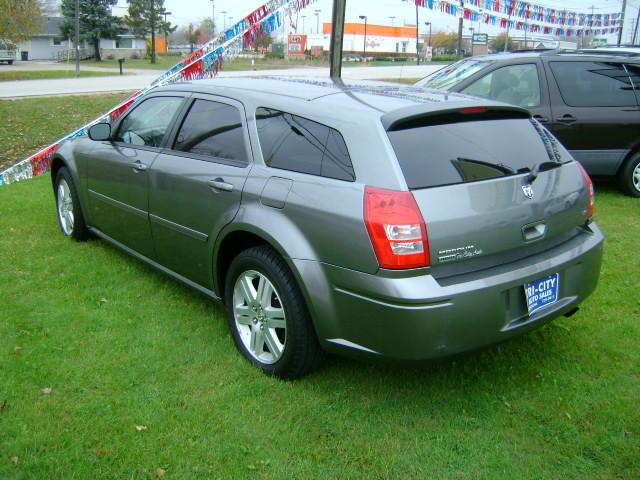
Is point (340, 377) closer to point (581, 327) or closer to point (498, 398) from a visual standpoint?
point (498, 398)

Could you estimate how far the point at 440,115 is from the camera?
325 centimetres

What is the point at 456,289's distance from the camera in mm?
2834

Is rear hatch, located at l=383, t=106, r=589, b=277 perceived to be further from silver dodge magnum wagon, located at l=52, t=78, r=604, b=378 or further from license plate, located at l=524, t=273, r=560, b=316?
license plate, located at l=524, t=273, r=560, b=316

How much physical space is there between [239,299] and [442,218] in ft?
4.63

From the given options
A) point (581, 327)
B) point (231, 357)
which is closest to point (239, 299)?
point (231, 357)

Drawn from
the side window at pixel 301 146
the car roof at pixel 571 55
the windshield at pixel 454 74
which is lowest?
the side window at pixel 301 146

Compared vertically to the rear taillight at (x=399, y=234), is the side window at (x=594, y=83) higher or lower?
higher

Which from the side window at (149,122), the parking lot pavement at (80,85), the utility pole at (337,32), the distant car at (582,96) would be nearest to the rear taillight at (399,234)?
the side window at (149,122)

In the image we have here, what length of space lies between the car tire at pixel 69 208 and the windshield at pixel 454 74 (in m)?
4.23

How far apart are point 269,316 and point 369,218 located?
3.10ft

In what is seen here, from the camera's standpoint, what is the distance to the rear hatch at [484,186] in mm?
2898

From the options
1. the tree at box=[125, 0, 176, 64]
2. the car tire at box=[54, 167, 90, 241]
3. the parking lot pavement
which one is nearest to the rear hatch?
the car tire at box=[54, 167, 90, 241]

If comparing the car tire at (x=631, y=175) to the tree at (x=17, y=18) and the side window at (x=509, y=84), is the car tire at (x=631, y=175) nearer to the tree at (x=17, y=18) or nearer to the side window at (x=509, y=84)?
the side window at (x=509, y=84)

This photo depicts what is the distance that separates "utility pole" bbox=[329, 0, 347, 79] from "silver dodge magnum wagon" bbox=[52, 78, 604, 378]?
3.92 meters
